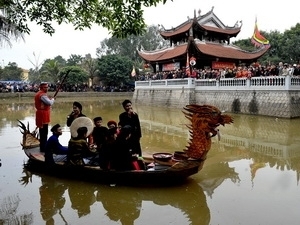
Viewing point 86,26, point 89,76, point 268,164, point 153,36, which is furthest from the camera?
point 153,36

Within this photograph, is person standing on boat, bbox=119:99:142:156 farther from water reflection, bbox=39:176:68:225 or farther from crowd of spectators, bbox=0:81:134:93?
crowd of spectators, bbox=0:81:134:93

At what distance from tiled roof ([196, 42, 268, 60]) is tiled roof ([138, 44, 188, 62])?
4.93 feet

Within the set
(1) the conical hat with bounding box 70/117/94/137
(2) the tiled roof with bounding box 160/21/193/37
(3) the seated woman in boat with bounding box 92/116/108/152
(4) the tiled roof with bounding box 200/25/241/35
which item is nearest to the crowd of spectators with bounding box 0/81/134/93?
(2) the tiled roof with bounding box 160/21/193/37

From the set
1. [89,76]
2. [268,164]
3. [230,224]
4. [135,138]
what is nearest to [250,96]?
[268,164]

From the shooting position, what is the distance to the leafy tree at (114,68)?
4719 centimetres

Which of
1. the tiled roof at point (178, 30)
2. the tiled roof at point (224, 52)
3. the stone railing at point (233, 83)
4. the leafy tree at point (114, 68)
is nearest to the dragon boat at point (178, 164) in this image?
the stone railing at point (233, 83)

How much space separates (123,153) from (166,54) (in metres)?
24.9

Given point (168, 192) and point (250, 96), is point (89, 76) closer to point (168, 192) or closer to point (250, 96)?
point (250, 96)

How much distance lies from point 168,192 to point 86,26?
3575 millimetres

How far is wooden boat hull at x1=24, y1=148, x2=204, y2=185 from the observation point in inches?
233

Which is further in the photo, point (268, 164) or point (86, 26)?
point (268, 164)

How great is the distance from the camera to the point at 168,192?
19.5 ft

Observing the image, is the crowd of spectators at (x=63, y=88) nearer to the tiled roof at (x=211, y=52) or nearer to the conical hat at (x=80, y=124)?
the tiled roof at (x=211, y=52)

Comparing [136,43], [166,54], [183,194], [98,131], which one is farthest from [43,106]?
[136,43]
